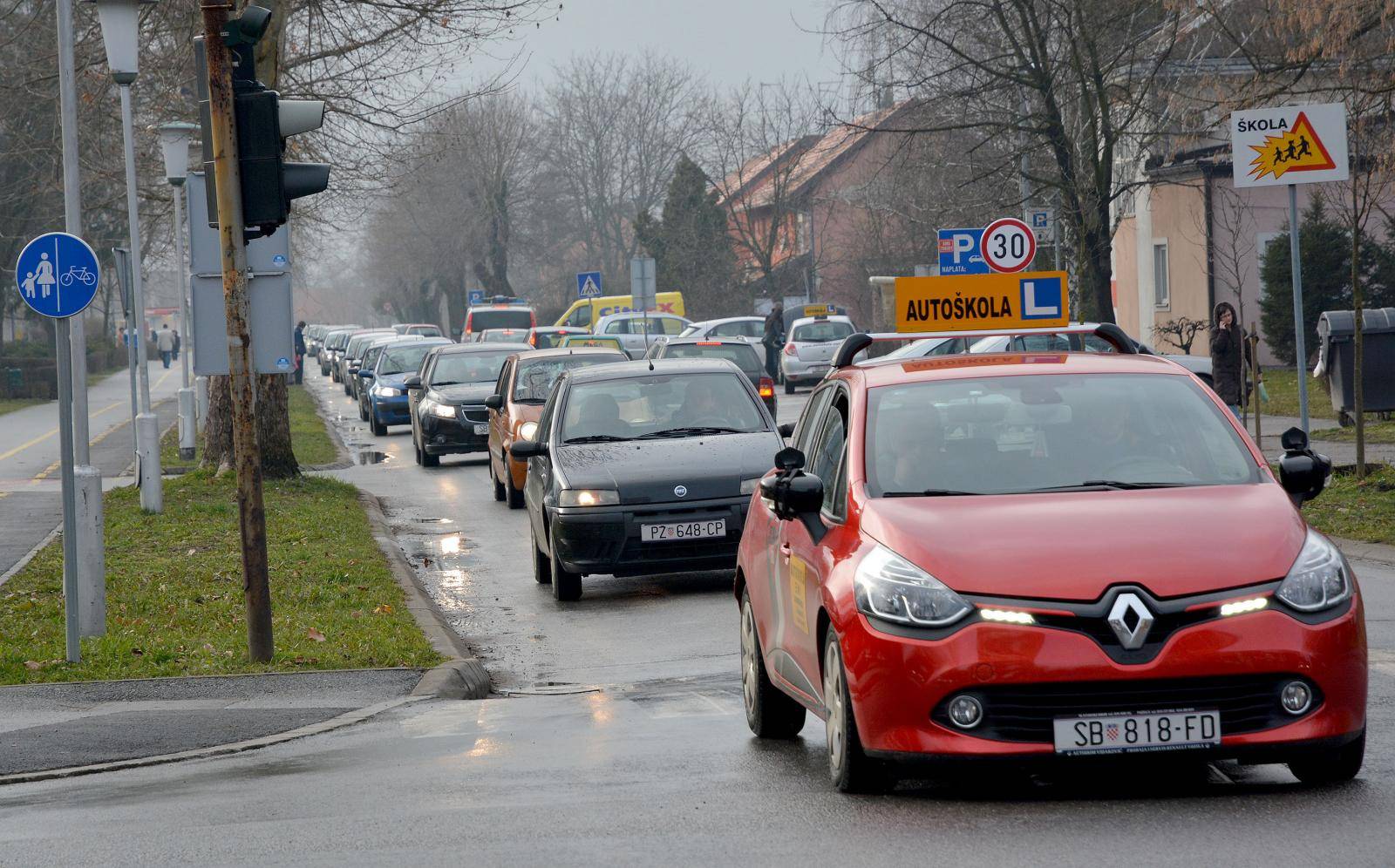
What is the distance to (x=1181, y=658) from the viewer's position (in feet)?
18.4

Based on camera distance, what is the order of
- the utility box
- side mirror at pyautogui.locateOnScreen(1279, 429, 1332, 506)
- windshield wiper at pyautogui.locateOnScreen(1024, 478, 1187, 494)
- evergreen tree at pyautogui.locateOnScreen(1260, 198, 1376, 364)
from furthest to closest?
1. evergreen tree at pyautogui.locateOnScreen(1260, 198, 1376, 364)
2. the utility box
3. side mirror at pyautogui.locateOnScreen(1279, 429, 1332, 506)
4. windshield wiper at pyautogui.locateOnScreen(1024, 478, 1187, 494)

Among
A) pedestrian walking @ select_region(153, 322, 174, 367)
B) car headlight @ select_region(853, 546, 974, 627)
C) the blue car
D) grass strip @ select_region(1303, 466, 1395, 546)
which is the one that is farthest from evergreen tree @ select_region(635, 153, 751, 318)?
car headlight @ select_region(853, 546, 974, 627)

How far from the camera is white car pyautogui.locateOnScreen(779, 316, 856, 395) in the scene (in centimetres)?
4291

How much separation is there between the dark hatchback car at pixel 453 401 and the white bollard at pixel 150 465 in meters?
6.48

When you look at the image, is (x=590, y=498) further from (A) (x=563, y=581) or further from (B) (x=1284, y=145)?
(B) (x=1284, y=145)

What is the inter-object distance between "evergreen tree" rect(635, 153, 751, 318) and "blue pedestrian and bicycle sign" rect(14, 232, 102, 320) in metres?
64.2

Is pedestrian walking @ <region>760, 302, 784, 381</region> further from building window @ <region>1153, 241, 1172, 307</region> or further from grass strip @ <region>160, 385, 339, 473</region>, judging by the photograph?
grass strip @ <region>160, 385, 339, 473</region>

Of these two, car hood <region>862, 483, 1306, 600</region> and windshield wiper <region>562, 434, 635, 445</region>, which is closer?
car hood <region>862, 483, 1306, 600</region>

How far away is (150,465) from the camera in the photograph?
64.7 ft

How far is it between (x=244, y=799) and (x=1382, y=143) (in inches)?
665

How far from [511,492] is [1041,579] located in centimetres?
1496

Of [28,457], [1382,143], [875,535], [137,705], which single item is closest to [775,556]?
[875,535]

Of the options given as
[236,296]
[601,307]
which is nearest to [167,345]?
[601,307]

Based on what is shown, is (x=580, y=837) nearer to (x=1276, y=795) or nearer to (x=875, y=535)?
(x=875, y=535)
